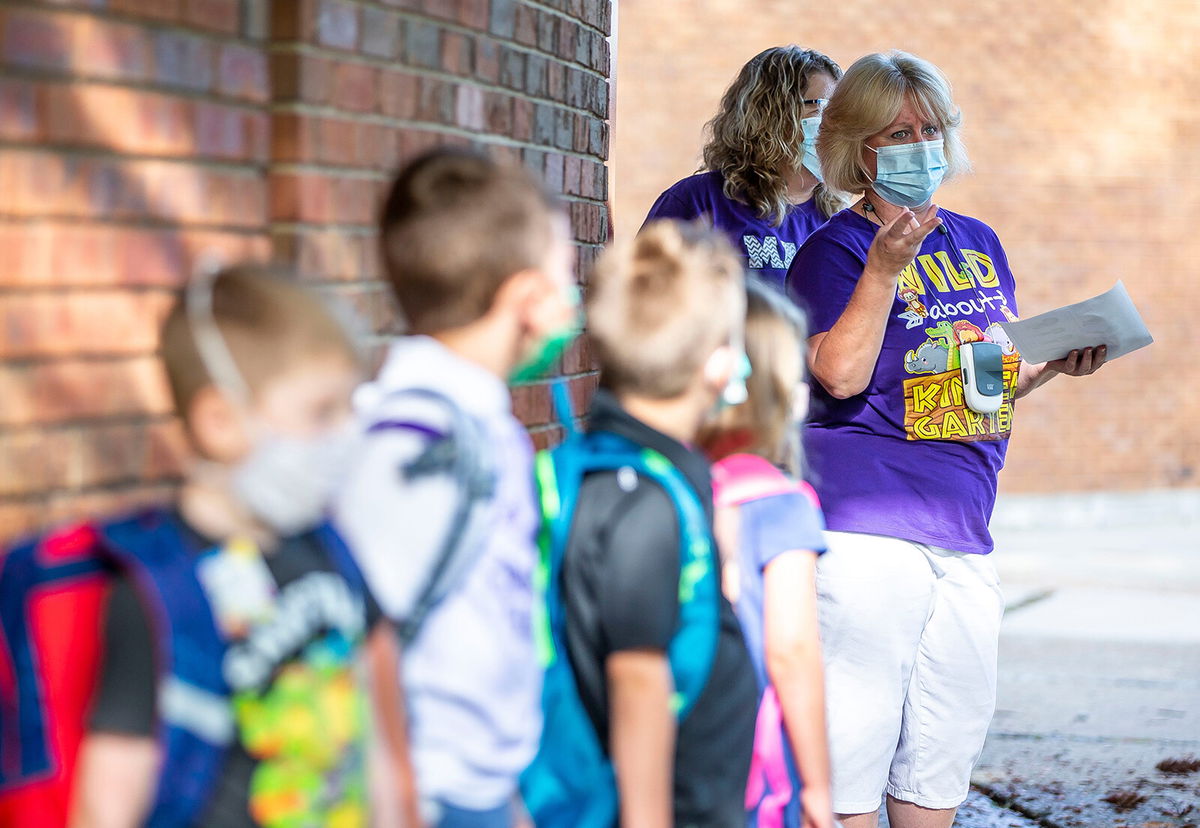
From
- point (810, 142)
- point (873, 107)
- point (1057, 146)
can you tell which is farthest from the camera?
point (1057, 146)

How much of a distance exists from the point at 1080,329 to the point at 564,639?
1.77 meters

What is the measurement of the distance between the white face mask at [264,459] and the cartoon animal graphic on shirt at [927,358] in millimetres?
1832

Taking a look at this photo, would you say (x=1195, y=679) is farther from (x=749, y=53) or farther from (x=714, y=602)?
(x=749, y=53)

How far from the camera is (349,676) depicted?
165 cm

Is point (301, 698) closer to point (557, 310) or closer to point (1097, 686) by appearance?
point (557, 310)

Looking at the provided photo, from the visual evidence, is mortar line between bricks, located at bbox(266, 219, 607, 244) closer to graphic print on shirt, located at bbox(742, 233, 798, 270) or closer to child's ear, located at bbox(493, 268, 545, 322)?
child's ear, located at bbox(493, 268, 545, 322)

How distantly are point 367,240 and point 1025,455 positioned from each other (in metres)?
9.66

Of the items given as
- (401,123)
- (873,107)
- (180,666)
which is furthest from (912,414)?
(180,666)

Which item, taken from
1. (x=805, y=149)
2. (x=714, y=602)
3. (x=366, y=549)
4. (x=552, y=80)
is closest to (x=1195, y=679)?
(x=805, y=149)

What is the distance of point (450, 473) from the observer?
174 cm

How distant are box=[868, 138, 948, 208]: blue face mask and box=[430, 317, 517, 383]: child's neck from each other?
1.62m

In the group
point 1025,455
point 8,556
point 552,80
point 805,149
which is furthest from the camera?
point 1025,455

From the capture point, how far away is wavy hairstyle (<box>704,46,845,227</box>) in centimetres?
390

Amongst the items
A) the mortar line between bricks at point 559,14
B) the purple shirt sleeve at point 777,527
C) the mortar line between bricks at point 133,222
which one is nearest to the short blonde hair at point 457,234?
the mortar line between bricks at point 133,222
